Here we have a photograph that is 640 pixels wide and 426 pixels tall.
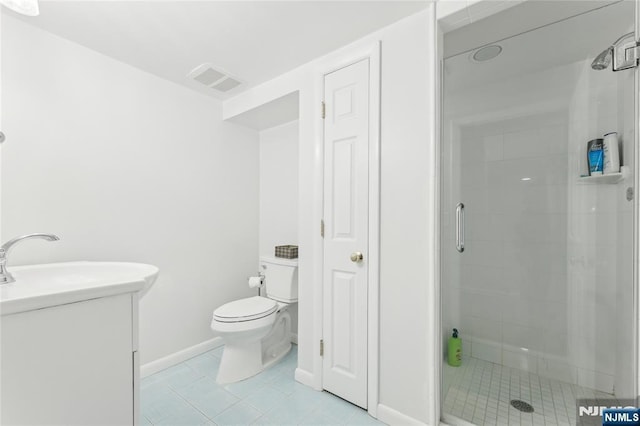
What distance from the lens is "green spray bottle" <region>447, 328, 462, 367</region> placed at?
6.81ft

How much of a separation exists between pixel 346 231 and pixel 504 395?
1436 millimetres

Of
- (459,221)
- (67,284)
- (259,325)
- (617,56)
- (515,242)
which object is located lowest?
(259,325)

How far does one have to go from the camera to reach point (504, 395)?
180 cm

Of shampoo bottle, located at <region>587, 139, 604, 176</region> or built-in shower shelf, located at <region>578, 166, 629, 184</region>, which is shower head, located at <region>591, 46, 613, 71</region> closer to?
shampoo bottle, located at <region>587, 139, 604, 176</region>

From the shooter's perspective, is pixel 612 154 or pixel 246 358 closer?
pixel 612 154

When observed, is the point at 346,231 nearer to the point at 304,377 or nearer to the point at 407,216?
the point at 407,216

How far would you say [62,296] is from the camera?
87cm

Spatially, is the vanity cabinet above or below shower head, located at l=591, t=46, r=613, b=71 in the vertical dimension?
below

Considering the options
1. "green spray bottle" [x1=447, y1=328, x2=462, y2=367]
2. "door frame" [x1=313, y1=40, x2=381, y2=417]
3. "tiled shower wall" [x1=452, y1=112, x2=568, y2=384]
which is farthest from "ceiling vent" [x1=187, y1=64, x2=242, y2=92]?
"green spray bottle" [x1=447, y1=328, x2=462, y2=367]

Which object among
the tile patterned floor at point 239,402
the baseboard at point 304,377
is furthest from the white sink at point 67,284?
the baseboard at point 304,377

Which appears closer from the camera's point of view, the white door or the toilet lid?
the white door

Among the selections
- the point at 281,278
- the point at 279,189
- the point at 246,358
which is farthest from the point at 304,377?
the point at 279,189

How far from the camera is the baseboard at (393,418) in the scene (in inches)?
58.4

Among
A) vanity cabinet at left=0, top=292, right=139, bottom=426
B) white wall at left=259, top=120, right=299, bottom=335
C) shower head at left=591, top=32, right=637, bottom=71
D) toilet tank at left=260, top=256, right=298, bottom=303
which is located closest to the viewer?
vanity cabinet at left=0, top=292, right=139, bottom=426
